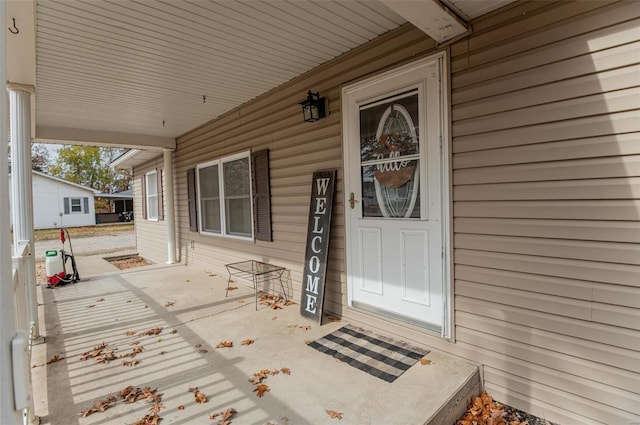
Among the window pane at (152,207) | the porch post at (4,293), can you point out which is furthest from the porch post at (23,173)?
the window pane at (152,207)

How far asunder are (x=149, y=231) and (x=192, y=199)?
3962 mm

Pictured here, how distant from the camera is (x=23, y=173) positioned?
3326 mm

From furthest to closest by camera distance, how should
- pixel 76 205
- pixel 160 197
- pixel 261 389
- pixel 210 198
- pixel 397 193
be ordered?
pixel 76 205, pixel 160 197, pixel 210 198, pixel 397 193, pixel 261 389

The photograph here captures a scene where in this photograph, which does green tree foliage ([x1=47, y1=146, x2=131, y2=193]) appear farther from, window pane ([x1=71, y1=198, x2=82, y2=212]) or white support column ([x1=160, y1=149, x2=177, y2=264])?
white support column ([x1=160, y1=149, x2=177, y2=264])

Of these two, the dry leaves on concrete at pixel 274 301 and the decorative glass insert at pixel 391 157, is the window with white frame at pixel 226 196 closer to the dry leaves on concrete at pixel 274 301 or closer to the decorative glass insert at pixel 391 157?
the dry leaves on concrete at pixel 274 301

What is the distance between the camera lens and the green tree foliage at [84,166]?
30.7 m

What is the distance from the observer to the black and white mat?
98.7 inches

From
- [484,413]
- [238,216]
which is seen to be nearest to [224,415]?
[484,413]

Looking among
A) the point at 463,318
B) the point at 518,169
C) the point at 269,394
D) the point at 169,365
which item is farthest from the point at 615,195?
the point at 169,365

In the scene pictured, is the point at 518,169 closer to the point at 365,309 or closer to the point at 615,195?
the point at 615,195

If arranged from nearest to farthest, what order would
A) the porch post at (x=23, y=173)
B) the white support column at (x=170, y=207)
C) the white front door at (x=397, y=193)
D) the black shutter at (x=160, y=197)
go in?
1. the white front door at (x=397, y=193)
2. the porch post at (x=23, y=173)
3. the white support column at (x=170, y=207)
4. the black shutter at (x=160, y=197)

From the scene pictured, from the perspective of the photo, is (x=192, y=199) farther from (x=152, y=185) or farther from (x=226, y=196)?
(x=152, y=185)

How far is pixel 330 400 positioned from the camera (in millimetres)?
2168

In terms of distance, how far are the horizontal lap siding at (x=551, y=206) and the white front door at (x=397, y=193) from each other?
174 millimetres
